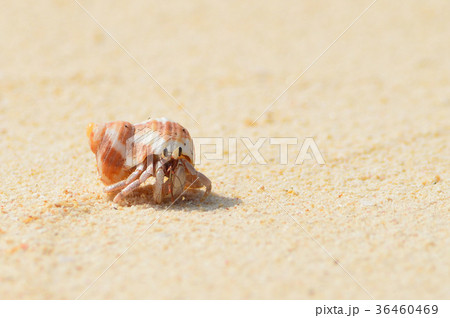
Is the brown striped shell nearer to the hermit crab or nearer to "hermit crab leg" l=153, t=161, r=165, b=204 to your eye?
the hermit crab

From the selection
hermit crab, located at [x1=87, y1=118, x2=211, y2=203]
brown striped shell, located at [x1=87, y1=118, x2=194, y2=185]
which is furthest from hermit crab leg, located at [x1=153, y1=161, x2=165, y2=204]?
brown striped shell, located at [x1=87, y1=118, x2=194, y2=185]

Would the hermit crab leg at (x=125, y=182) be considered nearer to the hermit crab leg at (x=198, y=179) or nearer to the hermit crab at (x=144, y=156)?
the hermit crab at (x=144, y=156)

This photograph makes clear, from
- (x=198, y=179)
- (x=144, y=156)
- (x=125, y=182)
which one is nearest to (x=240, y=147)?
(x=198, y=179)

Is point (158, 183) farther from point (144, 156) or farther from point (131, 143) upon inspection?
point (131, 143)

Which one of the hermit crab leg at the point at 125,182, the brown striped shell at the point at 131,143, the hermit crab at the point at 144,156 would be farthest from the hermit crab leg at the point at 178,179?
the hermit crab leg at the point at 125,182

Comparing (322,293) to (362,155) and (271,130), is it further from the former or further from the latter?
(271,130)
